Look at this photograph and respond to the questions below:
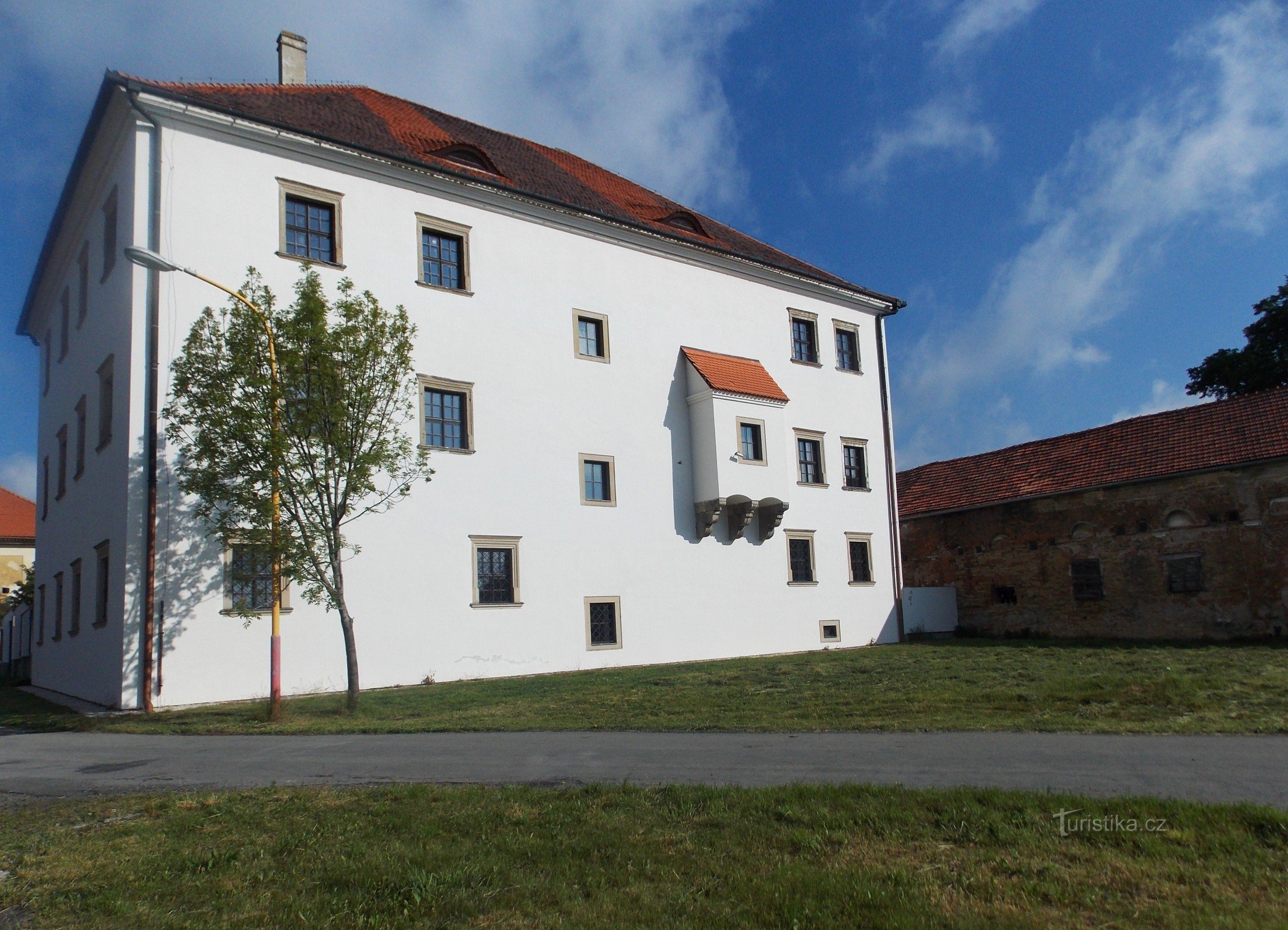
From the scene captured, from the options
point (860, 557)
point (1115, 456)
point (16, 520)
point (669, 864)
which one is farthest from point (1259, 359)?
point (16, 520)

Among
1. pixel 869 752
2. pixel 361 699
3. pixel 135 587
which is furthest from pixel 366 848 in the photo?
pixel 135 587

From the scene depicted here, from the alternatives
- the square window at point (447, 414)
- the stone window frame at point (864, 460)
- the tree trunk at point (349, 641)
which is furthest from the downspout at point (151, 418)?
Result: the stone window frame at point (864, 460)

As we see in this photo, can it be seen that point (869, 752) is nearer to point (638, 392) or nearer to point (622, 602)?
point (622, 602)

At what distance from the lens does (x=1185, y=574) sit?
25.8 meters

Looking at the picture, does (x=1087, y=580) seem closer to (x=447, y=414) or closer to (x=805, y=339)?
(x=805, y=339)

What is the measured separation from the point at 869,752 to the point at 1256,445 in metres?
21.6

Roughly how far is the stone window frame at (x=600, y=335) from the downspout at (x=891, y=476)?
10926mm

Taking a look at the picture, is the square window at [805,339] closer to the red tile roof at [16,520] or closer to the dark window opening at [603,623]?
the dark window opening at [603,623]

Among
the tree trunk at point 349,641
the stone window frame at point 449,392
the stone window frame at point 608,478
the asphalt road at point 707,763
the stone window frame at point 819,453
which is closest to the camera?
the asphalt road at point 707,763

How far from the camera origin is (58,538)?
2398 cm

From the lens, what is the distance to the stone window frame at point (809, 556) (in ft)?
89.9

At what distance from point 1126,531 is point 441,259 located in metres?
20.0

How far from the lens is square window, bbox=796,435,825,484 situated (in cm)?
2873

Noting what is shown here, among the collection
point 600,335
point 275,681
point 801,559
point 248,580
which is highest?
point 600,335
